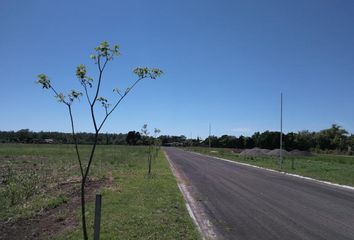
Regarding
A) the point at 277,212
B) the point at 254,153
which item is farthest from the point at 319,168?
the point at 254,153

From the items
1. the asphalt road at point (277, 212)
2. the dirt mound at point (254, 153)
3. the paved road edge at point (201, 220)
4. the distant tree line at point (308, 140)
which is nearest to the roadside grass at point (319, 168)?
the asphalt road at point (277, 212)

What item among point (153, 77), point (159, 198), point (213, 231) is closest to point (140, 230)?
point (213, 231)

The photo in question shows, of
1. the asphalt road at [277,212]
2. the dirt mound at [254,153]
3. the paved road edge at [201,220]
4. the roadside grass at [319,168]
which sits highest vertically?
the dirt mound at [254,153]

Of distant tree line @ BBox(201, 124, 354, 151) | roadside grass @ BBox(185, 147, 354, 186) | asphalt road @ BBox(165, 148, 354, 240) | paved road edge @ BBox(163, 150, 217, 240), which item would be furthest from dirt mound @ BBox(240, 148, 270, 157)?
paved road edge @ BBox(163, 150, 217, 240)

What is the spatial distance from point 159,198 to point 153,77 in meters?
8.67

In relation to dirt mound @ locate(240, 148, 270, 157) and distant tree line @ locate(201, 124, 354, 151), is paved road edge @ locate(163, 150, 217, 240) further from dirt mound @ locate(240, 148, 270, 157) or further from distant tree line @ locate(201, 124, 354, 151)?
distant tree line @ locate(201, 124, 354, 151)

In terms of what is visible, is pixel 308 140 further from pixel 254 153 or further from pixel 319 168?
pixel 319 168

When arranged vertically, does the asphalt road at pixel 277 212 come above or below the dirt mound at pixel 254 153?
below

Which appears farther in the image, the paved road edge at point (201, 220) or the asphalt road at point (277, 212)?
the asphalt road at point (277, 212)

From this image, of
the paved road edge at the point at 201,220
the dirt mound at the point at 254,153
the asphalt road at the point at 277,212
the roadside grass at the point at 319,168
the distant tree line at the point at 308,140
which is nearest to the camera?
the paved road edge at the point at 201,220

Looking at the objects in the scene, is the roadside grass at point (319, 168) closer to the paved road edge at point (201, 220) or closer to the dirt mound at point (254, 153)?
the paved road edge at point (201, 220)

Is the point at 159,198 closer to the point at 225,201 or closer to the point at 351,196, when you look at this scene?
the point at 225,201

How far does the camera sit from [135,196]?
14.9m

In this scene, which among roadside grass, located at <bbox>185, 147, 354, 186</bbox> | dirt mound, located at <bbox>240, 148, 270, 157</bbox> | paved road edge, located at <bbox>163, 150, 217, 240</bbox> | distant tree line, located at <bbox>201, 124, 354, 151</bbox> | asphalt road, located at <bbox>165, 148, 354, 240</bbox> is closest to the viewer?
paved road edge, located at <bbox>163, 150, 217, 240</bbox>
